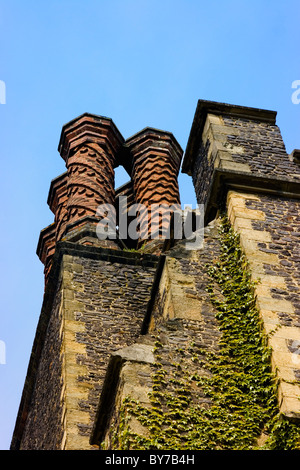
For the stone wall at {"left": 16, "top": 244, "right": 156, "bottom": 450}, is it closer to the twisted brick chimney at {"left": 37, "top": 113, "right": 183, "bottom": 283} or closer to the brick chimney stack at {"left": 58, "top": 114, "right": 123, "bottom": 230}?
the twisted brick chimney at {"left": 37, "top": 113, "right": 183, "bottom": 283}

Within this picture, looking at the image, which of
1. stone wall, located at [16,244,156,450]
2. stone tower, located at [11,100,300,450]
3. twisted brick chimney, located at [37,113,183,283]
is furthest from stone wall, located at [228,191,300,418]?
twisted brick chimney, located at [37,113,183,283]

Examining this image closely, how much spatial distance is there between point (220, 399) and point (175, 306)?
130 cm

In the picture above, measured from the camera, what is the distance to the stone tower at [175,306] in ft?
27.8

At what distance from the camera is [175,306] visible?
959 cm

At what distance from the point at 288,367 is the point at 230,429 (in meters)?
0.89

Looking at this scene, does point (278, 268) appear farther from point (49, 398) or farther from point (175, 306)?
point (49, 398)

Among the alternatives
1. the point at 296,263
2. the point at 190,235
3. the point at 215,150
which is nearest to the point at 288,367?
the point at 296,263

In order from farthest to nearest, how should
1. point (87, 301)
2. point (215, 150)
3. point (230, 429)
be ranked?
point (87, 301) < point (215, 150) < point (230, 429)

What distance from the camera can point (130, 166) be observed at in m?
16.9

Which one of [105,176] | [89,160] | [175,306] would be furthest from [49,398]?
[89,160]

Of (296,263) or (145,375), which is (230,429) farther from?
(296,263)

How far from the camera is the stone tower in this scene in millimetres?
8469

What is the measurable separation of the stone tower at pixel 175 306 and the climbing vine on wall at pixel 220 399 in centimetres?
1
